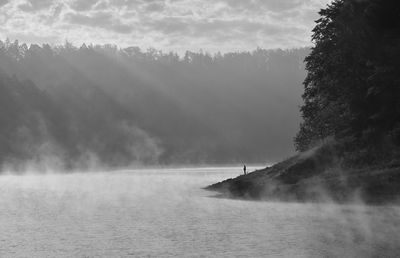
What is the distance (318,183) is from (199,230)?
855 inches

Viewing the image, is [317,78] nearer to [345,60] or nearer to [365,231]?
[345,60]

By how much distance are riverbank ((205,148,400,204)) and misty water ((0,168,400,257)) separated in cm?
→ 256

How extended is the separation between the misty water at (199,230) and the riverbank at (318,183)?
2.56 metres

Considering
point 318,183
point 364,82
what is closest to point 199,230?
point 318,183

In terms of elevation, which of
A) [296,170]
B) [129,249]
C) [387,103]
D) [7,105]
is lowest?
[129,249]

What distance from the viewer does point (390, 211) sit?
48031 mm

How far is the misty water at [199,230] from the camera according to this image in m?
34.4

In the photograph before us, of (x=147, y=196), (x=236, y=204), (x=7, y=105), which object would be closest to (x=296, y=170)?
(x=236, y=204)

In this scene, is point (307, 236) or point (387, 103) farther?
point (387, 103)

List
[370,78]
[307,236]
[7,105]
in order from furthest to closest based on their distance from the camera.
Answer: [7,105] → [370,78] → [307,236]

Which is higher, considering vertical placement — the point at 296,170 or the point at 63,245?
the point at 296,170

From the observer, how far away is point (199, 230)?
142 feet

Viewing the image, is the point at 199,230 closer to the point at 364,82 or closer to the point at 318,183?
the point at 318,183

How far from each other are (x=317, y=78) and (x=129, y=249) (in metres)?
52.2
